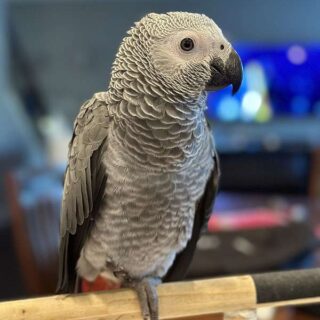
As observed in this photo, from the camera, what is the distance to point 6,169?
326cm

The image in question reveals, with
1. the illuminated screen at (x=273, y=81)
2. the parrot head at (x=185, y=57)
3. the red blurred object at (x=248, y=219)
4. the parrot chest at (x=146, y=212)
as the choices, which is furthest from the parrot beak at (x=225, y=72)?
the illuminated screen at (x=273, y=81)

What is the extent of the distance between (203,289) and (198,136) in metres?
0.27

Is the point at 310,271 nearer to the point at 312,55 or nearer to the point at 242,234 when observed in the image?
the point at 242,234

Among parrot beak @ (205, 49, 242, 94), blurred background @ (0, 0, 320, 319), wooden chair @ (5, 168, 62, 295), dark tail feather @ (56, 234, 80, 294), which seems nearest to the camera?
parrot beak @ (205, 49, 242, 94)

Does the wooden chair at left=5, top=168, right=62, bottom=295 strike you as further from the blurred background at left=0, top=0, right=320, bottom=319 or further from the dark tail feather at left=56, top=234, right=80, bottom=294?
the blurred background at left=0, top=0, right=320, bottom=319

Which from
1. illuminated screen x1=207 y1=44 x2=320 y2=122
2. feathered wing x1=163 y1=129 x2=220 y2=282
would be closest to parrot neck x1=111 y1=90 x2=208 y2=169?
feathered wing x1=163 y1=129 x2=220 y2=282

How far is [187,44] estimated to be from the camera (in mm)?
917

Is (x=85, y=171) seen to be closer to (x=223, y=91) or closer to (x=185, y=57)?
(x=185, y=57)

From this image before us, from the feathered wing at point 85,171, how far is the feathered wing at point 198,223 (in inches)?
9.5

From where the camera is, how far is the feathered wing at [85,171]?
0.99 metres

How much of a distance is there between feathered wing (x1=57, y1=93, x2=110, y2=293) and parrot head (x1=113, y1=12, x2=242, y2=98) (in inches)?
4.7

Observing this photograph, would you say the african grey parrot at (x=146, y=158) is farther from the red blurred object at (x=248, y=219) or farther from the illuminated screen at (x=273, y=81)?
the illuminated screen at (x=273, y=81)

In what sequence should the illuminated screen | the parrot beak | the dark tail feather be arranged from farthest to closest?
the illuminated screen, the dark tail feather, the parrot beak

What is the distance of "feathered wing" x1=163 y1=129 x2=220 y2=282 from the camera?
1136 millimetres
